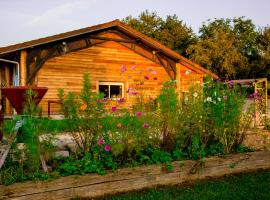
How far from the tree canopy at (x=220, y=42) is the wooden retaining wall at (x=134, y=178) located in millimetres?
31851

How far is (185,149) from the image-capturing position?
471cm

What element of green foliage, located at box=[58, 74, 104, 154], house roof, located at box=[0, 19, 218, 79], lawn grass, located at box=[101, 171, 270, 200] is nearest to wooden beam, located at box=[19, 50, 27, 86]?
house roof, located at box=[0, 19, 218, 79]

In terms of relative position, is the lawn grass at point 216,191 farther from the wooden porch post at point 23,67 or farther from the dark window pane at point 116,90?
the dark window pane at point 116,90

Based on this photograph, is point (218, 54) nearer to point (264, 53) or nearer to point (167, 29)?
point (264, 53)

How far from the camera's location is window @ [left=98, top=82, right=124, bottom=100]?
13.7 metres

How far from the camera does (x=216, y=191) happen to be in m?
3.90

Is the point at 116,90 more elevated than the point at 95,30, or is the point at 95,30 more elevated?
the point at 95,30

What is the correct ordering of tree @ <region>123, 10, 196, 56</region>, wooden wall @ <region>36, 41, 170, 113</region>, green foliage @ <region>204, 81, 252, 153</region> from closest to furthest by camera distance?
1. green foliage @ <region>204, 81, 252, 153</region>
2. wooden wall @ <region>36, 41, 170, 113</region>
3. tree @ <region>123, 10, 196, 56</region>

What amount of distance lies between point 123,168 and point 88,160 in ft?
1.49

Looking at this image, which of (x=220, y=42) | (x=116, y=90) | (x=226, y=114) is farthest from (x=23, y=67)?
(x=220, y=42)

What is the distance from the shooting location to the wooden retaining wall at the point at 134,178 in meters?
3.29

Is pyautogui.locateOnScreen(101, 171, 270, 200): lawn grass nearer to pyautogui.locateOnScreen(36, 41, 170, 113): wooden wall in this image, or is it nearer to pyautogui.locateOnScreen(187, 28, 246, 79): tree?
pyautogui.locateOnScreen(36, 41, 170, 113): wooden wall

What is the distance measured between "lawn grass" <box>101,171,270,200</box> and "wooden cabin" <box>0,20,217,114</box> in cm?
681

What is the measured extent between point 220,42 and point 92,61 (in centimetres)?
2641
